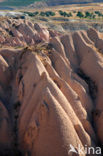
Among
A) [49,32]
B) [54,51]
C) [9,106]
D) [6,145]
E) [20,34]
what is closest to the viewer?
[6,145]

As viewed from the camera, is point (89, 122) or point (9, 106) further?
point (9, 106)

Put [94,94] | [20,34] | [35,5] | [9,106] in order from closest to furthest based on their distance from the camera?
[9,106], [94,94], [20,34], [35,5]

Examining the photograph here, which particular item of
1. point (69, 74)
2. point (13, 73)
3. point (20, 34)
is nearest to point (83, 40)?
point (69, 74)

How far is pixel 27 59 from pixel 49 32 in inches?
1406

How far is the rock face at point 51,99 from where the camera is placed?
555 inches

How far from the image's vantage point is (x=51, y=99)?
48.9 ft

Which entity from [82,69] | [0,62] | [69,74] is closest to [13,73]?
[0,62]

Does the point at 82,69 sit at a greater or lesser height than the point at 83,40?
lesser

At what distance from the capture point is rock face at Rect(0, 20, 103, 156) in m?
14.1

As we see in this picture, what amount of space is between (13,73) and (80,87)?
653cm

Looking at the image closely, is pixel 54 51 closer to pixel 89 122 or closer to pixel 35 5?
pixel 89 122

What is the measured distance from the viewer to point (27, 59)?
2033cm

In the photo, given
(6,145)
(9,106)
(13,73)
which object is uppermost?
(13,73)

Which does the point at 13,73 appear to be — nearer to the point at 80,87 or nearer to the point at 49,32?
the point at 80,87
